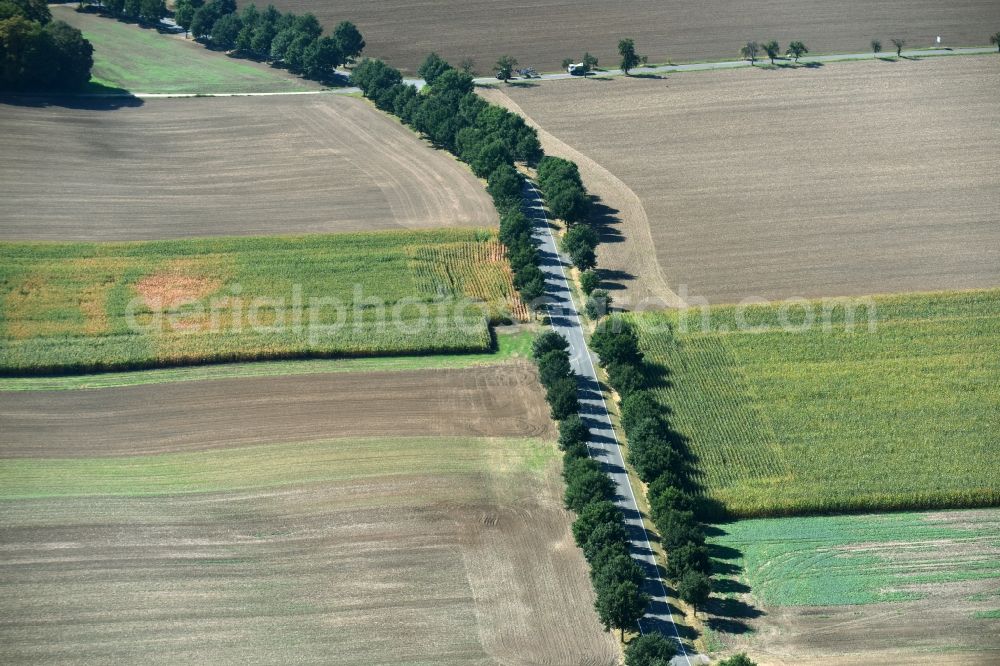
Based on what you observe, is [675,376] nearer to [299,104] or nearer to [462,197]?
[462,197]

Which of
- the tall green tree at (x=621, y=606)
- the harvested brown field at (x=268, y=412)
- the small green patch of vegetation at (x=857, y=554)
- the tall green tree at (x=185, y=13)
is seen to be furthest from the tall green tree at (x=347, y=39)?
the tall green tree at (x=621, y=606)

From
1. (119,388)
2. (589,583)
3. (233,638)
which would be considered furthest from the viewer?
(119,388)

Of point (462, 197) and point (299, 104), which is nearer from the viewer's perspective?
point (462, 197)

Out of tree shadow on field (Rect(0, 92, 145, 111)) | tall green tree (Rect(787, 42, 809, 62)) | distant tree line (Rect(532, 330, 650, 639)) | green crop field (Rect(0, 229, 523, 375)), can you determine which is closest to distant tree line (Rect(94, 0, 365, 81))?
tree shadow on field (Rect(0, 92, 145, 111))

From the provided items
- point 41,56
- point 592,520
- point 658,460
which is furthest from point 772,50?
point 592,520

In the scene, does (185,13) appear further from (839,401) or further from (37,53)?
(839,401)

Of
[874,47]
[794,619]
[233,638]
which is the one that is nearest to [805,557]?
[794,619]

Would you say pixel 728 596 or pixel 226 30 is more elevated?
pixel 226 30
